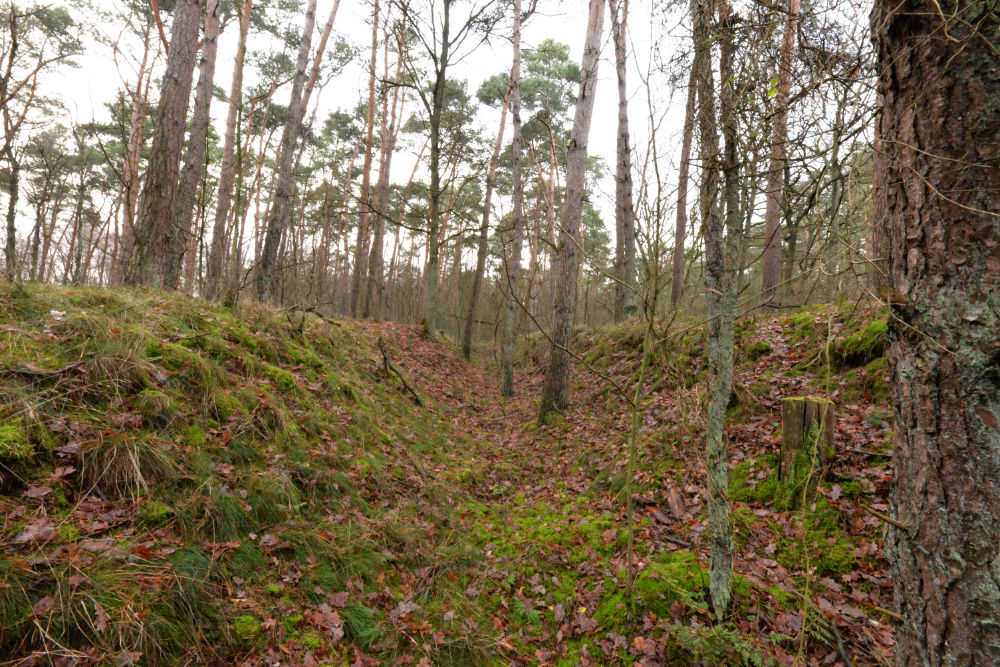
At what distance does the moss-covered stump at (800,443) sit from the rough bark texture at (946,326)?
2221 millimetres

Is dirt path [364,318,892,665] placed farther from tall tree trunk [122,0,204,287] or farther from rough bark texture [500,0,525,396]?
tall tree trunk [122,0,204,287]

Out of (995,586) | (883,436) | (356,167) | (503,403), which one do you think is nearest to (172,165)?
(503,403)

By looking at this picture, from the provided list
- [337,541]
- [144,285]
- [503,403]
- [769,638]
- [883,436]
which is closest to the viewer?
[769,638]

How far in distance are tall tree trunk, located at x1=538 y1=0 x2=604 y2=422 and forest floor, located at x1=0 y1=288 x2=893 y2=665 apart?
218 centimetres

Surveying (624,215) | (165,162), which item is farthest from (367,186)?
(165,162)

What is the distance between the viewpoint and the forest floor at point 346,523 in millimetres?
2121

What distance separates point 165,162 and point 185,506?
5.37 m

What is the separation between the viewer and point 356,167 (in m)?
22.8

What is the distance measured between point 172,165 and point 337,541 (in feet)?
18.9

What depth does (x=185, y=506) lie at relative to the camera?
102 inches

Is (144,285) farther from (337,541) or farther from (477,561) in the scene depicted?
(477,561)

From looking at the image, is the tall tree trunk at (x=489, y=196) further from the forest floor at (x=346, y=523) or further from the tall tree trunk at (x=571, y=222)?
the forest floor at (x=346, y=523)

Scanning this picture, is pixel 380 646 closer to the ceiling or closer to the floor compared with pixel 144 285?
closer to the floor

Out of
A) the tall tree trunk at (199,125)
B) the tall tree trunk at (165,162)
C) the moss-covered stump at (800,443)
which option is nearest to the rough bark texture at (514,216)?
the tall tree trunk at (165,162)
